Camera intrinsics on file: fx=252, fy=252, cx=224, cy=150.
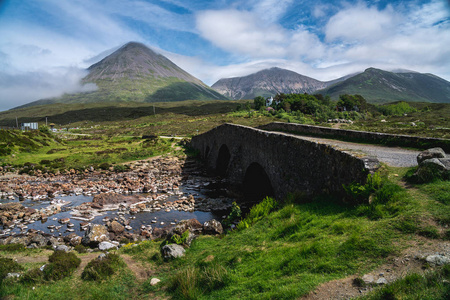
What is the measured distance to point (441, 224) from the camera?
4.40 m

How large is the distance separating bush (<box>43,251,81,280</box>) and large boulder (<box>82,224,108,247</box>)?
3.13 meters

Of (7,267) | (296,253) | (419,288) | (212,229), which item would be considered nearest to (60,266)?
(7,267)

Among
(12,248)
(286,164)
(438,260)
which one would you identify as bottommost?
(12,248)

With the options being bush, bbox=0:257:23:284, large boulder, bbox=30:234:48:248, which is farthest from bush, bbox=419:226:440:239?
large boulder, bbox=30:234:48:248

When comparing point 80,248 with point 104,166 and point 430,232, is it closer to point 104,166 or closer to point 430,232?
point 430,232

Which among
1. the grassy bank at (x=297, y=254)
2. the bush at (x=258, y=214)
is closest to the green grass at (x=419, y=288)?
the grassy bank at (x=297, y=254)

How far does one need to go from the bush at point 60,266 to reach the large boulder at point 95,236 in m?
3.13

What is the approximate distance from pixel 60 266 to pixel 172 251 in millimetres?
2998

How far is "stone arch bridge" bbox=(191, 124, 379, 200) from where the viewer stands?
718 cm

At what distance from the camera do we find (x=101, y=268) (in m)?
6.76

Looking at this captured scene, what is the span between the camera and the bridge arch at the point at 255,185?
17156 millimetres

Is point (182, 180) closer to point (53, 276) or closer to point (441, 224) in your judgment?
point (53, 276)

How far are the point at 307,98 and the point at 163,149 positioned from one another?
51.0m

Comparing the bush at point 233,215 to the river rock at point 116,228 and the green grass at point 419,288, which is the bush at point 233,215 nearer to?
the river rock at point 116,228
